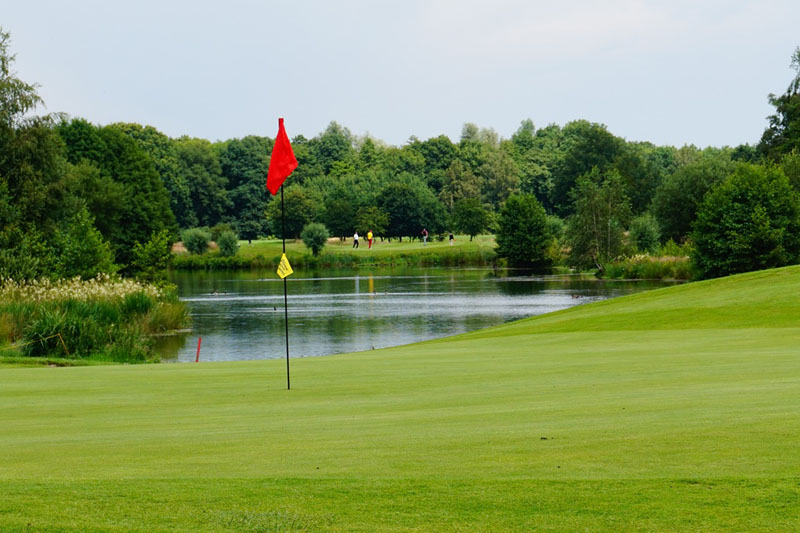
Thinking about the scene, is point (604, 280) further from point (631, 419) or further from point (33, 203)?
point (631, 419)

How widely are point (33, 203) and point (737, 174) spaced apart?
44922 mm

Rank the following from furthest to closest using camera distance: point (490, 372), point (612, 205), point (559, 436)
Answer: point (612, 205)
point (490, 372)
point (559, 436)

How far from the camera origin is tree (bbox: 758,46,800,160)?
85250mm

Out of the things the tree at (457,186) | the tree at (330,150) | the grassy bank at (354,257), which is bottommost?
the grassy bank at (354,257)

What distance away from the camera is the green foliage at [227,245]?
11125cm

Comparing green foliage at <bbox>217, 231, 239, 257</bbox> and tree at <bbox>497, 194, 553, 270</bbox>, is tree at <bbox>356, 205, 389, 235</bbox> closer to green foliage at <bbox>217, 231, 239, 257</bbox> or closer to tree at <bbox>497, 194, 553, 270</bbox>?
green foliage at <bbox>217, 231, 239, 257</bbox>

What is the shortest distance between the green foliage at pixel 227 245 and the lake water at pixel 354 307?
2114 cm

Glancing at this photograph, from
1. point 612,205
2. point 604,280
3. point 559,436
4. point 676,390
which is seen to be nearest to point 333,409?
point 559,436

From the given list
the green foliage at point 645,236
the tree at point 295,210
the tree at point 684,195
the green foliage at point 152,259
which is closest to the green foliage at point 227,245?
the tree at point 295,210

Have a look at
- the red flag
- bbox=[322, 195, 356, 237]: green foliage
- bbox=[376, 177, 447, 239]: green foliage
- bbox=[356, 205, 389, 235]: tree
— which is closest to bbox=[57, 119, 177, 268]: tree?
bbox=[356, 205, 389, 235]: tree

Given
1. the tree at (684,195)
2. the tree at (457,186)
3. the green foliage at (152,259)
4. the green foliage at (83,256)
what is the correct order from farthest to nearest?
the tree at (457,186) < the tree at (684,195) < the green foliage at (152,259) < the green foliage at (83,256)

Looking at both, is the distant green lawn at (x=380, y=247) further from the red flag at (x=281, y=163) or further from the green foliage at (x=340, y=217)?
the red flag at (x=281, y=163)

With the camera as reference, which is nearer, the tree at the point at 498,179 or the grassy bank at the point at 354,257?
the grassy bank at the point at 354,257

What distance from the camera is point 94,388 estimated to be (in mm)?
13281
